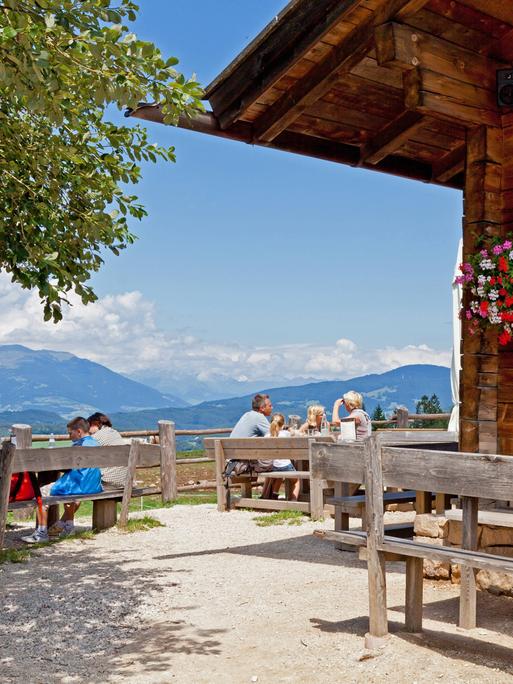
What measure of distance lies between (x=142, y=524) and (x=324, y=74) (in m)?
6.36

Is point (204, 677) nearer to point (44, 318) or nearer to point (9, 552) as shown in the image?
point (44, 318)

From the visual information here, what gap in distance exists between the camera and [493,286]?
6.69 metres

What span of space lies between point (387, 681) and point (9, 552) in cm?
535

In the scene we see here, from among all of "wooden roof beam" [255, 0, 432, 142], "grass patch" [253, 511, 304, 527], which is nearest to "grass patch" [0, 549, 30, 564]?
"grass patch" [253, 511, 304, 527]

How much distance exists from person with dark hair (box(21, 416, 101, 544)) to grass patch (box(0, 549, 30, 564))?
0.79 m

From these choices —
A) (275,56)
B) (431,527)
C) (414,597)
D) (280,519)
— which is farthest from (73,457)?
(414,597)

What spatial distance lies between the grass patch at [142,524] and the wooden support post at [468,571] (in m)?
5.72

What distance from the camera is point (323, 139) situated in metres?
8.75

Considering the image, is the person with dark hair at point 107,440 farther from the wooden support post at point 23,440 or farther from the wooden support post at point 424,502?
the wooden support post at point 424,502

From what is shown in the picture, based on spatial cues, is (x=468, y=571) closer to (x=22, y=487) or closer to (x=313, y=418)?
(x=22, y=487)

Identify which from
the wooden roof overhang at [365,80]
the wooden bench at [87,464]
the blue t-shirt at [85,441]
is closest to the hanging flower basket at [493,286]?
the wooden roof overhang at [365,80]

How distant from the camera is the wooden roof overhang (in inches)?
257

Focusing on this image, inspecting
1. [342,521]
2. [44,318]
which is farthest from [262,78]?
[342,521]

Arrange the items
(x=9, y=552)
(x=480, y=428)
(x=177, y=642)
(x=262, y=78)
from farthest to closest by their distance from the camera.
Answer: (x=9, y=552) < (x=262, y=78) < (x=480, y=428) < (x=177, y=642)
